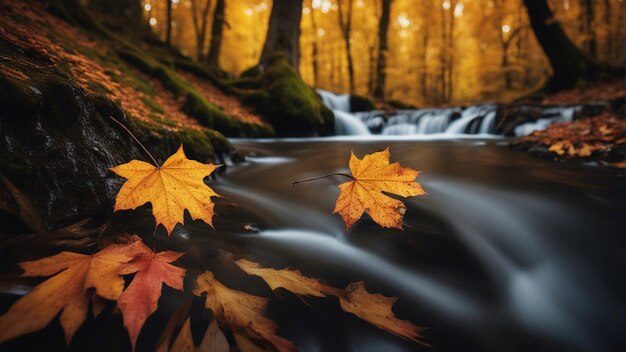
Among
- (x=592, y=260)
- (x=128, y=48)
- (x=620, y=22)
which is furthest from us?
(x=620, y=22)

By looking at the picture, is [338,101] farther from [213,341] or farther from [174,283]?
[213,341]

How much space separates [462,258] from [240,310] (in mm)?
1047

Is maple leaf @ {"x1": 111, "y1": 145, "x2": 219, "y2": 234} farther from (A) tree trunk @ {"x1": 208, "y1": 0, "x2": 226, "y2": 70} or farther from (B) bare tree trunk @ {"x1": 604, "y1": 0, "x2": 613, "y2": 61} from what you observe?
(B) bare tree trunk @ {"x1": 604, "y1": 0, "x2": 613, "y2": 61}

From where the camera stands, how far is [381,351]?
90 centimetres

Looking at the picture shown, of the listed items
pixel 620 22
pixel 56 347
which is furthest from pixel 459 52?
pixel 56 347

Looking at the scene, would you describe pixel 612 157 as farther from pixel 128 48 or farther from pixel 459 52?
pixel 459 52

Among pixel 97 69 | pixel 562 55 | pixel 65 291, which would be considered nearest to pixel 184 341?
pixel 65 291

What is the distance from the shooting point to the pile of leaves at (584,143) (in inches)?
126

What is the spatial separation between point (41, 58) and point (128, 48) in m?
5.80

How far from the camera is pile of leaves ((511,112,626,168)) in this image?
320 centimetres

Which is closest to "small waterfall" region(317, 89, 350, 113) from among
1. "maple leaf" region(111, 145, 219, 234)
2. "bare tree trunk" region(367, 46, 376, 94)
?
"bare tree trunk" region(367, 46, 376, 94)

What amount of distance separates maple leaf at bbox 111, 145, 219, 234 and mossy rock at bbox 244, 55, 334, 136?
5.82m

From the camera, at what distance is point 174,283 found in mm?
928

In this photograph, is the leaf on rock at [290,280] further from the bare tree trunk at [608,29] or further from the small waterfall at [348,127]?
the bare tree trunk at [608,29]
